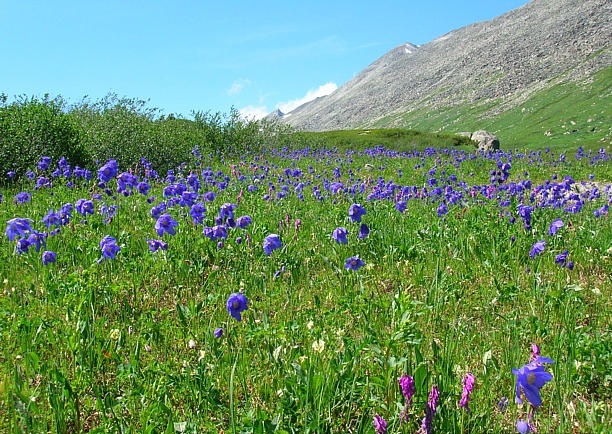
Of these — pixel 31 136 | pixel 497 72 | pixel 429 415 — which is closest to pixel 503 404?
pixel 429 415

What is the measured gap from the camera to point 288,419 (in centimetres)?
216

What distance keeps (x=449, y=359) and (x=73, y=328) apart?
7.53 feet

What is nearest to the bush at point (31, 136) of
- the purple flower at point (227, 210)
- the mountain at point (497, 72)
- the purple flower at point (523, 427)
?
the purple flower at point (227, 210)

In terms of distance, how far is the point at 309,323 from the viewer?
297 centimetres

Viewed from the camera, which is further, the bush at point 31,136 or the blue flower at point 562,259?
the bush at point 31,136

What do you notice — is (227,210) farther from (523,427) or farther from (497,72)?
(497,72)

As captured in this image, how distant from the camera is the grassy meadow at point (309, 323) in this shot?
2.20m

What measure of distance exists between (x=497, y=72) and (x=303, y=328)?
96.2 metres

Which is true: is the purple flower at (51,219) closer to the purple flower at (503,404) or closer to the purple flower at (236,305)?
the purple flower at (236,305)

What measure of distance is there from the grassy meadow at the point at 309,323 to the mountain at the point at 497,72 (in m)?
42.3

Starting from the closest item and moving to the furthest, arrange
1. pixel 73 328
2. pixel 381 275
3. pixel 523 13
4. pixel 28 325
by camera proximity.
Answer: pixel 28 325 < pixel 73 328 < pixel 381 275 < pixel 523 13

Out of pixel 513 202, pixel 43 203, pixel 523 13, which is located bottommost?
pixel 513 202

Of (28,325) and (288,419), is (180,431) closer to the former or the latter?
(288,419)

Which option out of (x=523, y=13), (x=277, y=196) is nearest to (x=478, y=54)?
(x=523, y=13)
